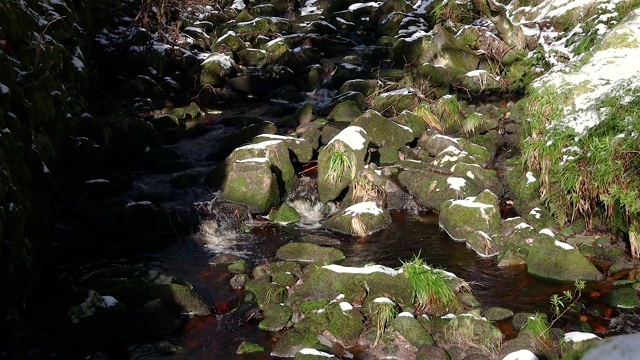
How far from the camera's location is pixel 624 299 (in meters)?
6.46

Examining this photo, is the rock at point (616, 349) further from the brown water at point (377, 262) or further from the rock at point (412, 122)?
the rock at point (412, 122)

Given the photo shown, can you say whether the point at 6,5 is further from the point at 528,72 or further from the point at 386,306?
the point at 528,72

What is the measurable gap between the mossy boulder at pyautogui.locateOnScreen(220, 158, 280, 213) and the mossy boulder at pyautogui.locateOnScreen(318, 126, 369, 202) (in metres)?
0.81

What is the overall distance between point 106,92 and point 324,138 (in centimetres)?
574

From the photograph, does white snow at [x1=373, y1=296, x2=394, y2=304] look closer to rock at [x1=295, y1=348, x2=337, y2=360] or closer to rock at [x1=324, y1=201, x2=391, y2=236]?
rock at [x1=295, y1=348, x2=337, y2=360]

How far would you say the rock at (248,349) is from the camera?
584 cm

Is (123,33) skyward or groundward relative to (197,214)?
skyward

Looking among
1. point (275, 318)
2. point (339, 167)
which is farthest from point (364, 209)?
point (275, 318)

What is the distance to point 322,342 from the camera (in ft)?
19.4

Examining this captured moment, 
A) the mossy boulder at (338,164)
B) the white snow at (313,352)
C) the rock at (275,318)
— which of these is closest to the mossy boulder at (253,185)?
the mossy boulder at (338,164)

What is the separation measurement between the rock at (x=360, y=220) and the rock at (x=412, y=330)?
2779 mm

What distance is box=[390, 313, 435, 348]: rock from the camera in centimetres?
580

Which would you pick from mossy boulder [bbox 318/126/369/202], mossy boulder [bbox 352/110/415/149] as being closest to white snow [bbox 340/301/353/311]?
mossy boulder [bbox 318/126/369/202]

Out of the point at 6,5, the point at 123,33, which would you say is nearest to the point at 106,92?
the point at 123,33
